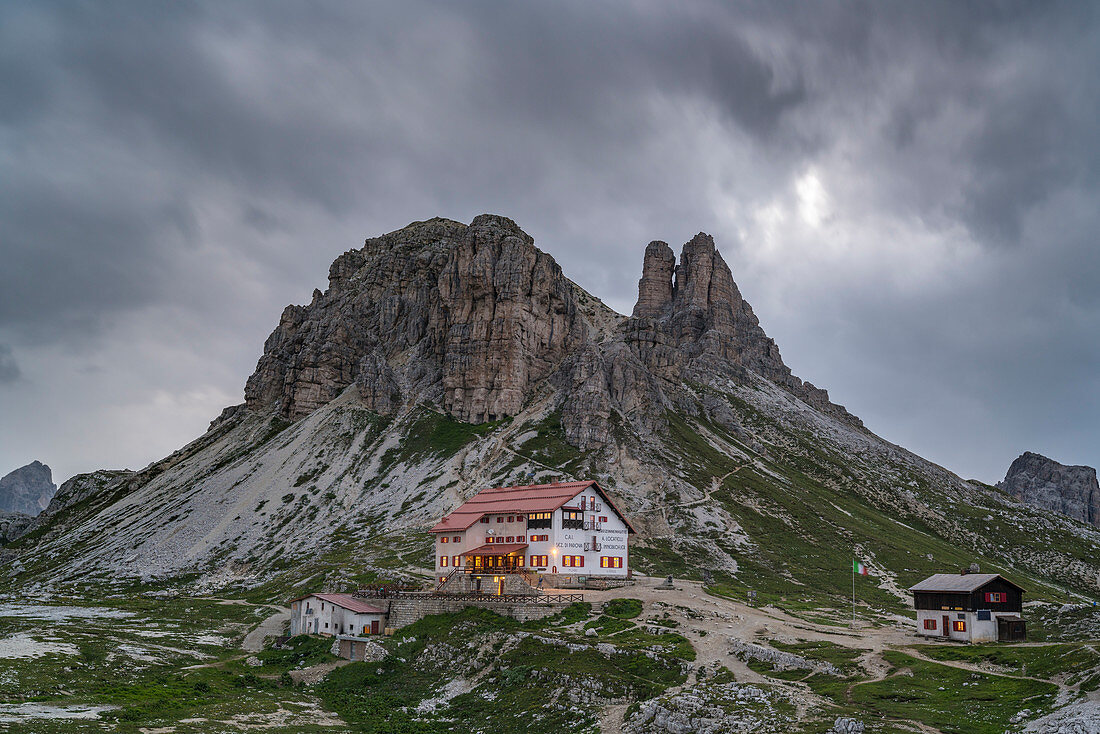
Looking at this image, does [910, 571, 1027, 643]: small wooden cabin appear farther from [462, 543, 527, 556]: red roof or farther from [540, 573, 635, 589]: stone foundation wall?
[462, 543, 527, 556]: red roof

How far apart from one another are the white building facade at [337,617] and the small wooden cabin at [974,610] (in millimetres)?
57539

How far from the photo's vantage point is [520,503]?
9919 cm

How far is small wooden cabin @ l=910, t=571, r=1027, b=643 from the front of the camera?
67.2 m

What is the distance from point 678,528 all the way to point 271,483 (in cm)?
10276

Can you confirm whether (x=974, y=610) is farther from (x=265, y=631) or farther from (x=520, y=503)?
(x=265, y=631)

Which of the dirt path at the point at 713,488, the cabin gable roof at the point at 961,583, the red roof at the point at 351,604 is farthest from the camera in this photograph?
the dirt path at the point at 713,488

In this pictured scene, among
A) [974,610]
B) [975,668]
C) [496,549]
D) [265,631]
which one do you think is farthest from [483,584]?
[974,610]

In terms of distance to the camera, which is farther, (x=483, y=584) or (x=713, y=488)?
(x=713, y=488)

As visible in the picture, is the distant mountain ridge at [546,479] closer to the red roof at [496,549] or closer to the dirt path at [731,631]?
the red roof at [496,549]

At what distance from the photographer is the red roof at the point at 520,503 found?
95.6 meters

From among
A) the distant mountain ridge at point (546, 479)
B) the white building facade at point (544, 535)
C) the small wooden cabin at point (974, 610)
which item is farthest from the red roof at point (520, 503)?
the small wooden cabin at point (974, 610)

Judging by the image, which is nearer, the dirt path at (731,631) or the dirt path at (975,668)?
the dirt path at (975,668)

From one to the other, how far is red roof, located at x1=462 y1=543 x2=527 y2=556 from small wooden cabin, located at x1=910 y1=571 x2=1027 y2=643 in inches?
1842

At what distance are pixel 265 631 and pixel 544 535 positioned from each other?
3722cm
